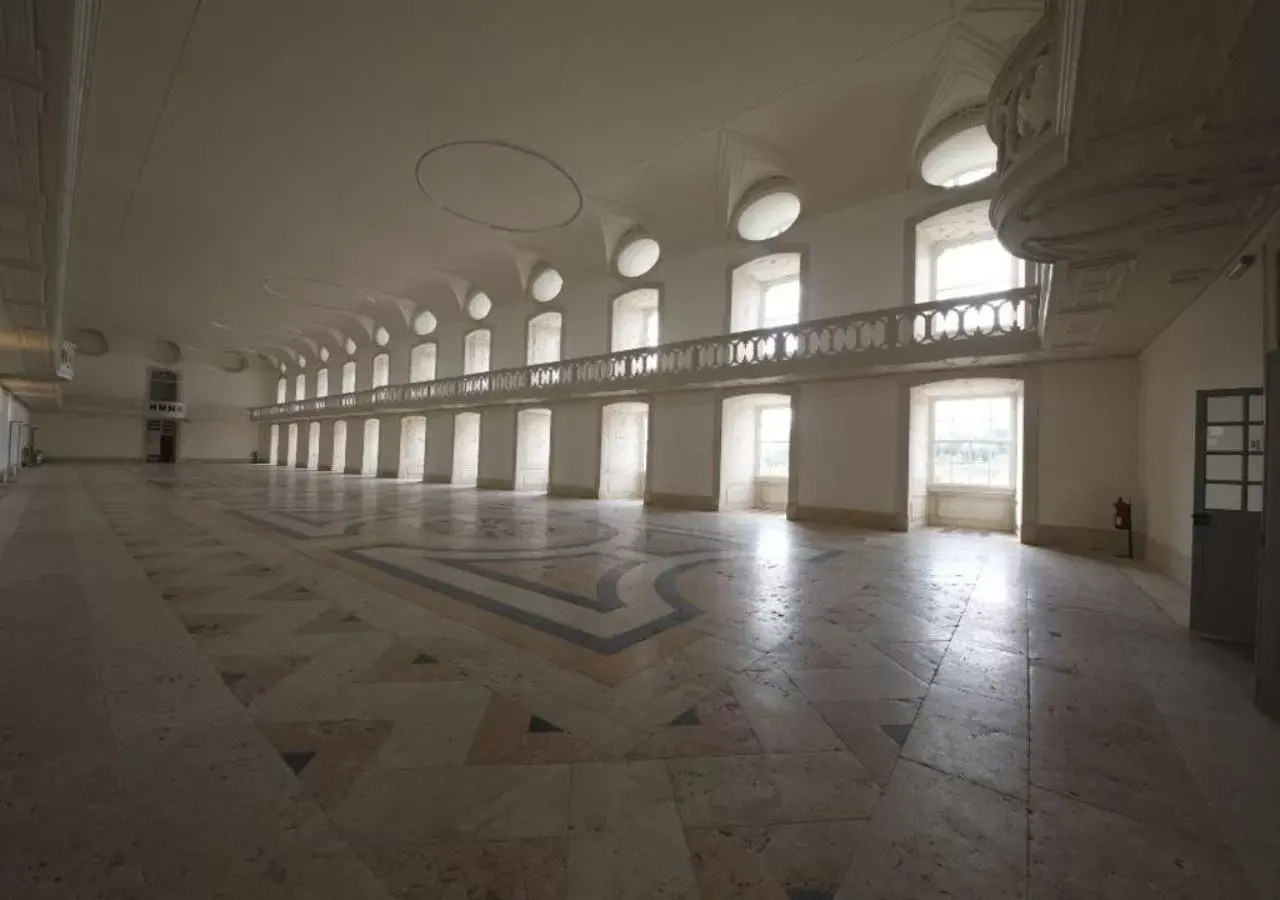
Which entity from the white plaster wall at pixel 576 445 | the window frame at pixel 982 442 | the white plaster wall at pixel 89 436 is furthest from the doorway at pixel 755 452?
the white plaster wall at pixel 89 436

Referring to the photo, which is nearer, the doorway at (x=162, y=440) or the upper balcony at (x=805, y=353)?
the upper balcony at (x=805, y=353)

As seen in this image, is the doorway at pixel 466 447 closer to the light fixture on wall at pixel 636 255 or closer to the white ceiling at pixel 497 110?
the white ceiling at pixel 497 110

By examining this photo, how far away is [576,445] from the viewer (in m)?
17.2

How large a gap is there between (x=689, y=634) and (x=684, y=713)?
46.8 inches

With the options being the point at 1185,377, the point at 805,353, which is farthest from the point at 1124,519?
the point at 805,353

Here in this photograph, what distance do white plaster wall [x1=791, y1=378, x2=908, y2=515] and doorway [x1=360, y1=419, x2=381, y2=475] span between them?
23.4 m

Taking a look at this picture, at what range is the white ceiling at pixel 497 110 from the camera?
872 centimetres

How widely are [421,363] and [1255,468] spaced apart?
26201mm

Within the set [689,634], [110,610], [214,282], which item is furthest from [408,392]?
[689,634]

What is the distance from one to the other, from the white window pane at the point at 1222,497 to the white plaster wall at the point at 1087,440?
196 inches

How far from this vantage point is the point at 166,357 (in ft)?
112

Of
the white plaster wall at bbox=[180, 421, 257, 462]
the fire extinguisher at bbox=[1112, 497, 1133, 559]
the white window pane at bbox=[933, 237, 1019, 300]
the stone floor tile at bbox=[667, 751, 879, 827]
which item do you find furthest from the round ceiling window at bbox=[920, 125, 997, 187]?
the white plaster wall at bbox=[180, 421, 257, 462]

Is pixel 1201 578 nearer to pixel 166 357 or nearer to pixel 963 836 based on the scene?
pixel 963 836

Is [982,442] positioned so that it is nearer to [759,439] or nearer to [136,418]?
[759,439]
